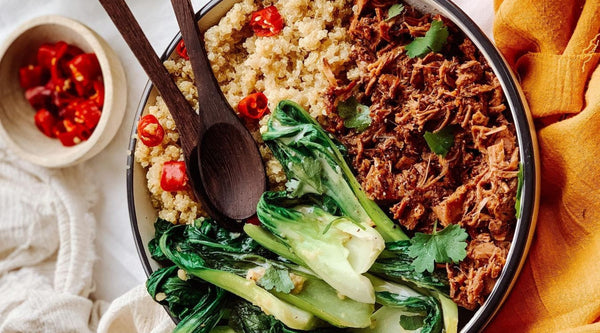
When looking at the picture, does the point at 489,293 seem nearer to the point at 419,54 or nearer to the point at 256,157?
the point at 419,54

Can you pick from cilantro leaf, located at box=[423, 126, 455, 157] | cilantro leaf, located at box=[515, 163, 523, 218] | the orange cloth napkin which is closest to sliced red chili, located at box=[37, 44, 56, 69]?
cilantro leaf, located at box=[423, 126, 455, 157]

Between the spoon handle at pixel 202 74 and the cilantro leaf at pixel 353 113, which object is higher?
the spoon handle at pixel 202 74

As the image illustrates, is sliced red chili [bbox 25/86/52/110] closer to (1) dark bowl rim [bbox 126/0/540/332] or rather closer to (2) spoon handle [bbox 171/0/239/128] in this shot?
(2) spoon handle [bbox 171/0/239/128]

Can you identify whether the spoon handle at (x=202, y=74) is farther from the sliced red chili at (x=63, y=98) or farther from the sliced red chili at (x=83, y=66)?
the sliced red chili at (x=63, y=98)

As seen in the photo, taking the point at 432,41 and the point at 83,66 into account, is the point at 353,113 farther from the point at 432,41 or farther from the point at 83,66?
the point at 83,66

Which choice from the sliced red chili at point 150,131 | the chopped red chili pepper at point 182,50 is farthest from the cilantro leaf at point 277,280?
the chopped red chili pepper at point 182,50

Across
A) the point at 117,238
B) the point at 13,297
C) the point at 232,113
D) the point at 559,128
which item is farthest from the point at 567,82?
the point at 13,297
